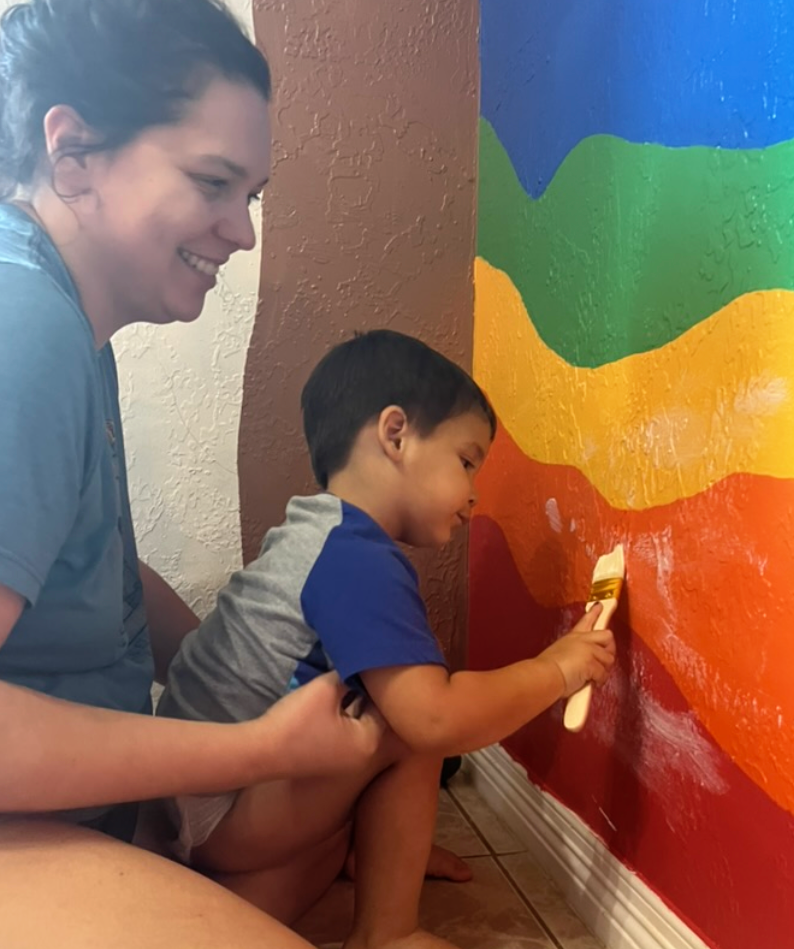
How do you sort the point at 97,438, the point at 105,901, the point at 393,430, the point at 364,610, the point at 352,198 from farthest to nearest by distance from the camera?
the point at 352,198
the point at 393,430
the point at 364,610
the point at 97,438
the point at 105,901

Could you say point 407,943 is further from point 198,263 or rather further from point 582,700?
point 198,263

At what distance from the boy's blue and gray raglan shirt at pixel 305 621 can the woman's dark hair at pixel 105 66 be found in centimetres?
38

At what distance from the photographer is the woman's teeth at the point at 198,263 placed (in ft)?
2.40

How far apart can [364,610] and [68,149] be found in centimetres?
44

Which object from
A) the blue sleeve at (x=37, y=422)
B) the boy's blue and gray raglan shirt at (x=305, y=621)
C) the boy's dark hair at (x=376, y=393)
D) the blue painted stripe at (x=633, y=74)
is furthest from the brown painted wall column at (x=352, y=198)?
the blue sleeve at (x=37, y=422)

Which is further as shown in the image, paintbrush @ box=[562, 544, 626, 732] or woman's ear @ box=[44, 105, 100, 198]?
paintbrush @ box=[562, 544, 626, 732]

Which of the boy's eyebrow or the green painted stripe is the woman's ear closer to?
the boy's eyebrow

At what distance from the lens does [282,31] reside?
113 centimetres

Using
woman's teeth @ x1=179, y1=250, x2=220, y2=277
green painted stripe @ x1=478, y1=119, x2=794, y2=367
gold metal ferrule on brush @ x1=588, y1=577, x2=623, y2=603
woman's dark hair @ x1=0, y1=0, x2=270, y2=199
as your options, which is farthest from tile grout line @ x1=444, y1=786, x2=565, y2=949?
woman's dark hair @ x1=0, y1=0, x2=270, y2=199

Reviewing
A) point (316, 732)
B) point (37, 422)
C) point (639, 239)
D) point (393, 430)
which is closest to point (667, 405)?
point (639, 239)

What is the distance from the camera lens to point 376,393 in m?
0.91

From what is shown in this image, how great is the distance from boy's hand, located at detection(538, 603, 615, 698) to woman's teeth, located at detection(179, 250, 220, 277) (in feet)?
1.54

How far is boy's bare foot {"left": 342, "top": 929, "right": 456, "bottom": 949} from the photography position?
77 centimetres

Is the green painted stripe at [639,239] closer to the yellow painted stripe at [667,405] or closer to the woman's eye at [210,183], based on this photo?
the yellow painted stripe at [667,405]
